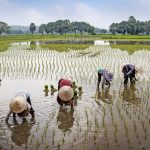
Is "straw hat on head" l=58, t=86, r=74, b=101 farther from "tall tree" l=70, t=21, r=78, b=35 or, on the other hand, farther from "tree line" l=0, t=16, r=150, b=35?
"tall tree" l=70, t=21, r=78, b=35

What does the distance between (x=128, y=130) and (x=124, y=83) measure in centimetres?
638

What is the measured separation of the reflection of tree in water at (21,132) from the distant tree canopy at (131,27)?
102542mm

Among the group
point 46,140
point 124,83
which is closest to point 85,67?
point 124,83

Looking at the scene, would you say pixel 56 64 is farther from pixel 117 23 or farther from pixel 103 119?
pixel 117 23

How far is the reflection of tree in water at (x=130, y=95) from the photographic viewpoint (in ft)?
39.5

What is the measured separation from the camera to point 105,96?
1261cm

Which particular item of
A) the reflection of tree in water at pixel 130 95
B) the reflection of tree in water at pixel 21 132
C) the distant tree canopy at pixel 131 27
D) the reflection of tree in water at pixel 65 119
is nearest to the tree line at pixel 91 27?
the distant tree canopy at pixel 131 27

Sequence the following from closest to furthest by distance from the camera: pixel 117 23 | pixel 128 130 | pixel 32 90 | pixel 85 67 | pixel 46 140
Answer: pixel 46 140 → pixel 128 130 → pixel 32 90 → pixel 85 67 → pixel 117 23

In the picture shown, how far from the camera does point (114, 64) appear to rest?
2227 cm

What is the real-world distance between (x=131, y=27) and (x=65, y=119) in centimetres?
10398

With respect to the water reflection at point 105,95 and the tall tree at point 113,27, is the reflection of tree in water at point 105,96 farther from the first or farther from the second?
the tall tree at point 113,27

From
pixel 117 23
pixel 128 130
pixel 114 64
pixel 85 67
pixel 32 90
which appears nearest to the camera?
pixel 128 130

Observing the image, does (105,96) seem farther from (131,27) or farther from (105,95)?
(131,27)

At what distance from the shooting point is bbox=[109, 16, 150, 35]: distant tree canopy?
110 meters
